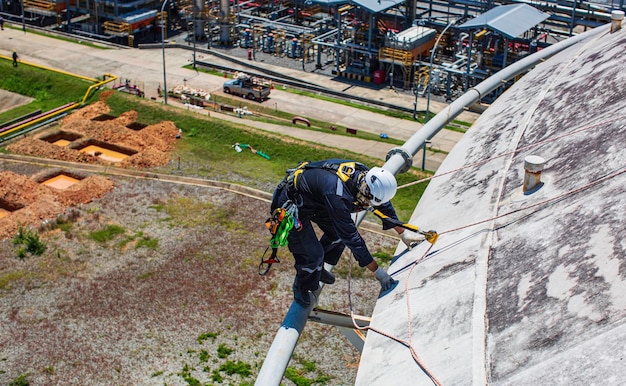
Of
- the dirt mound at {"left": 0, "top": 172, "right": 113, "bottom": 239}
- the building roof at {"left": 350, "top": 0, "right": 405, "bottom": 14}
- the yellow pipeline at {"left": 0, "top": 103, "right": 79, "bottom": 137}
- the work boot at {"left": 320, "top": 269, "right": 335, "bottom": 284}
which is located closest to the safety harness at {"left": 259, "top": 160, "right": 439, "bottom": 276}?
the work boot at {"left": 320, "top": 269, "right": 335, "bottom": 284}

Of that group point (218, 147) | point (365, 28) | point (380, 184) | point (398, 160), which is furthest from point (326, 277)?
point (365, 28)

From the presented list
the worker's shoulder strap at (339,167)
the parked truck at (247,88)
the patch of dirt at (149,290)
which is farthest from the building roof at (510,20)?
the worker's shoulder strap at (339,167)

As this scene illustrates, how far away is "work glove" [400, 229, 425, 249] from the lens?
423 inches

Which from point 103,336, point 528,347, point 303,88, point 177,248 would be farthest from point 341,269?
point 303,88

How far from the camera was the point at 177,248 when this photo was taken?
2641 centimetres

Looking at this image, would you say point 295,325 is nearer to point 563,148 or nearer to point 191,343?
point 563,148

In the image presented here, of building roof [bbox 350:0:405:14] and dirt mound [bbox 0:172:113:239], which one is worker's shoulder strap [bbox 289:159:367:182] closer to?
dirt mound [bbox 0:172:113:239]

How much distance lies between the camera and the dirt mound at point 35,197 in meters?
28.6

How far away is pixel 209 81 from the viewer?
160 ft

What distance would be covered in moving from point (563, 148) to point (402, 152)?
264 centimetres

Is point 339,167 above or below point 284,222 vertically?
above

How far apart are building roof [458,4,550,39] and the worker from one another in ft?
118

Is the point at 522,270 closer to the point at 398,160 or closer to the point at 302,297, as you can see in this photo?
the point at 302,297

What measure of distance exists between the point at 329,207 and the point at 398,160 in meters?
2.62
